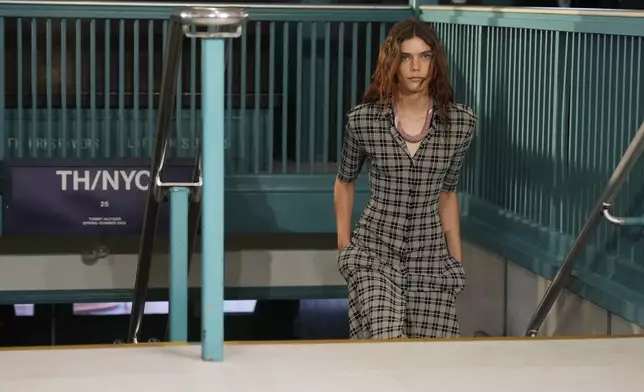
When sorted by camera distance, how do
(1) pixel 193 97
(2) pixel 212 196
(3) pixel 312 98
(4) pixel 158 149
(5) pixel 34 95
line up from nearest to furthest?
1. (2) pixel 212 196
2. (4) pixel 158 149
3. (1) pixel 193 97
4. (5) pixel 34 95
5. (3) pixel 312 98

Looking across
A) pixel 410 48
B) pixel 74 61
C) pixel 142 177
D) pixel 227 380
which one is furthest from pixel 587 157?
pixel 74 61

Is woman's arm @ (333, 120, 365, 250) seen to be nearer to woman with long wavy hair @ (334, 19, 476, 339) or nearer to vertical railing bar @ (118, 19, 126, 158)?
woman with long wavy hair @ (334, 19, 476, 339)

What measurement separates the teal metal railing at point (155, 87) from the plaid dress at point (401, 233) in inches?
109

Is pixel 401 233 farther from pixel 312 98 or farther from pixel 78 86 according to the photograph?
pixel 78 86

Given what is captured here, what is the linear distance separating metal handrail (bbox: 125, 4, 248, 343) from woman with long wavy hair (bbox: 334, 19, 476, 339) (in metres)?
0.60

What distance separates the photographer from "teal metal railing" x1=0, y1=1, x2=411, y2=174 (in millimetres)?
7527

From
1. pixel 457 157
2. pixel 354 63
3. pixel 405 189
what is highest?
pixel 354 63

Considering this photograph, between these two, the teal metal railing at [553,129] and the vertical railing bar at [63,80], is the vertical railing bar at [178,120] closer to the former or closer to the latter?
the vertical railing bar at [63,80]

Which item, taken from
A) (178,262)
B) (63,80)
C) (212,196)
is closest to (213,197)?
(212,196)

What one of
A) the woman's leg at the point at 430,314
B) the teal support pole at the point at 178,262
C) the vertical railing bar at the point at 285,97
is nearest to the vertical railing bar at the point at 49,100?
the vertical railing bar at the point at 285,97

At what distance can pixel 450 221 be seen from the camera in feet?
15.9

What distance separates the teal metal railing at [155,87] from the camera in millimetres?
7527

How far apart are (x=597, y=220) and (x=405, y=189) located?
0.74m

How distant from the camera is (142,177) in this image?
24.8 ft
